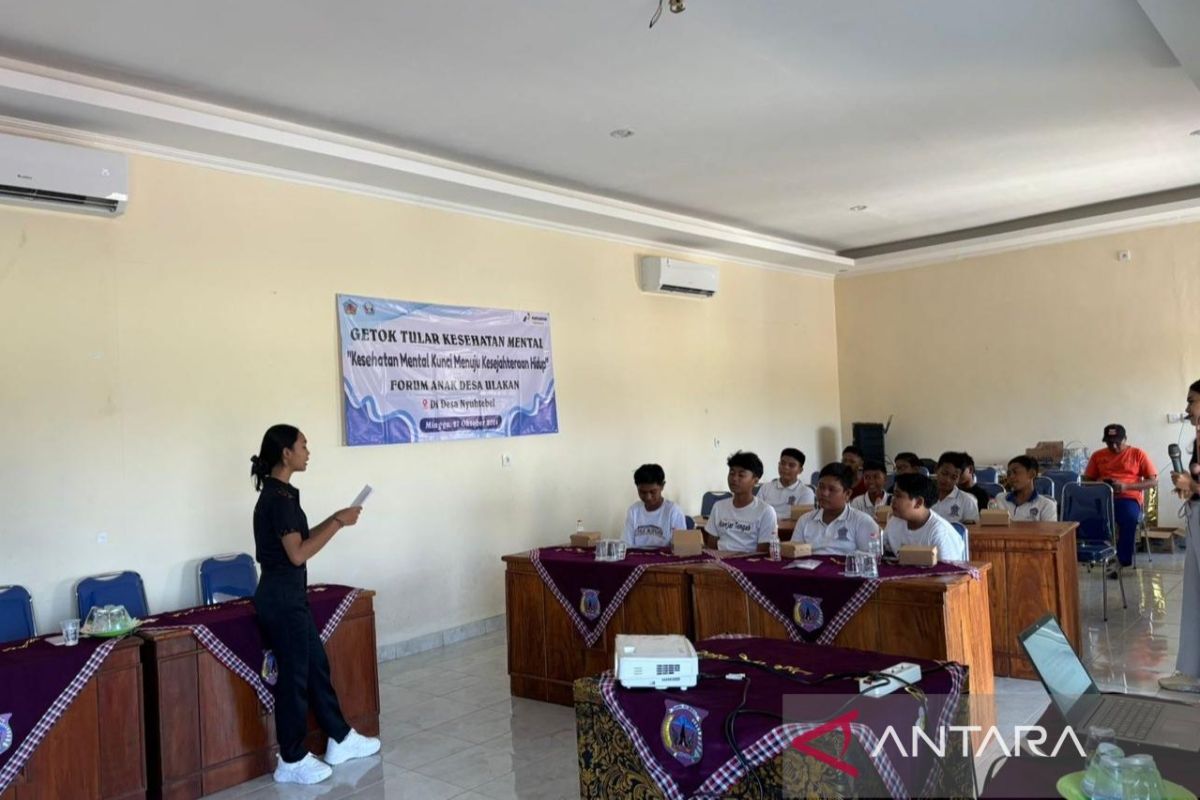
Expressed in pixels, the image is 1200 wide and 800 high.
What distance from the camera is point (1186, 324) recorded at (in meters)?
8.11

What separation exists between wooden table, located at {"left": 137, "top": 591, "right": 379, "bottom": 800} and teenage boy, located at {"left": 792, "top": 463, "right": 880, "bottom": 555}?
2.63 metres

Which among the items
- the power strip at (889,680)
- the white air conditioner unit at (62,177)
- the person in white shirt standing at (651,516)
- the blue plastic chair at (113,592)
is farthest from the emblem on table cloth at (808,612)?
the white air conditioner unit at (62,177)

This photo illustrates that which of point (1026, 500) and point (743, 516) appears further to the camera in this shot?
point (1026, 500)

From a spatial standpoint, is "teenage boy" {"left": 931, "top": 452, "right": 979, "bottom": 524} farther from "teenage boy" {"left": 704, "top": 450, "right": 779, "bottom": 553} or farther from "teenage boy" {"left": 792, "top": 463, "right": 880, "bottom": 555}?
"teenage boy" {"left": 704, "top": 450, "right": 779, "bottom": 553}

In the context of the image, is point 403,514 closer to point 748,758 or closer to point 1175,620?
point 748,758

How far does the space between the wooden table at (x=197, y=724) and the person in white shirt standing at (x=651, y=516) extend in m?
2.08

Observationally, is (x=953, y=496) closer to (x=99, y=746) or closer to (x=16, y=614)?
(x=99, y=746)

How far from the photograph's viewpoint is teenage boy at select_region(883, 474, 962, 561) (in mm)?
4262

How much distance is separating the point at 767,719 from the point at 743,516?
292cm

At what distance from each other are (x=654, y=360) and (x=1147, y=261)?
4.78 meters

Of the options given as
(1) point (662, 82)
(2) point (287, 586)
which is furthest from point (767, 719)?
(1) point (662, 82)

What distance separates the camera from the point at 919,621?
3541 millimetres

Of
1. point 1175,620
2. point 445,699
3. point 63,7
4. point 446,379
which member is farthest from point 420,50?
point 1175,620

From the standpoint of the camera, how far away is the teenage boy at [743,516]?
4.92m
